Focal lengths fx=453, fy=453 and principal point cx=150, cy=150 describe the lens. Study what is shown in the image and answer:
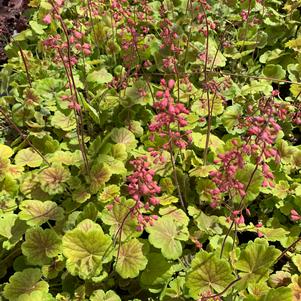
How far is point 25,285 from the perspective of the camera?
197 cm

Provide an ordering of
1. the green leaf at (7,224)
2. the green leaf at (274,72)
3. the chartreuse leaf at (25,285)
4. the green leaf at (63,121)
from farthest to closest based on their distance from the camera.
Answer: the green leaf at (274,72)
the green leaf at (63,121)
the green leaf at (7,224)
the chartreuse leaf at (25,285)

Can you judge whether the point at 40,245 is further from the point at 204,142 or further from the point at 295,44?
the point at 295,44

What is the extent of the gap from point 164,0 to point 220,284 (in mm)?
2395

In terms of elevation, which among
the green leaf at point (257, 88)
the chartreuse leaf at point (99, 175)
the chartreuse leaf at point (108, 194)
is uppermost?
the green leaf at point (257, 88)

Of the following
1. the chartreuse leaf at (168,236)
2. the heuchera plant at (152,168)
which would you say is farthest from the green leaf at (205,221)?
the chartreuse leaf at (168,236)

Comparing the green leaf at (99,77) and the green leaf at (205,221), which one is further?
the green leaf at (99,77)

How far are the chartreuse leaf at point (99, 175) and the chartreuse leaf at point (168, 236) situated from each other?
37 cm

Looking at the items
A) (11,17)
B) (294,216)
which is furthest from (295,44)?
(11,17)

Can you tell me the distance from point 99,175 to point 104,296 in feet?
2.02

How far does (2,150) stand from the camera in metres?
2.52

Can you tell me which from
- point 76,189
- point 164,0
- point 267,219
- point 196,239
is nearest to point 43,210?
point 76,189

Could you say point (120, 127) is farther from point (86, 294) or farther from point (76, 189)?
point (86, 294)

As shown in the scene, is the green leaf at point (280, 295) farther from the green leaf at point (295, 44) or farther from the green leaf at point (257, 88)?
the green leaf at point (295, 44)

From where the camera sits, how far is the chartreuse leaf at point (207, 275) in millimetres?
1850
